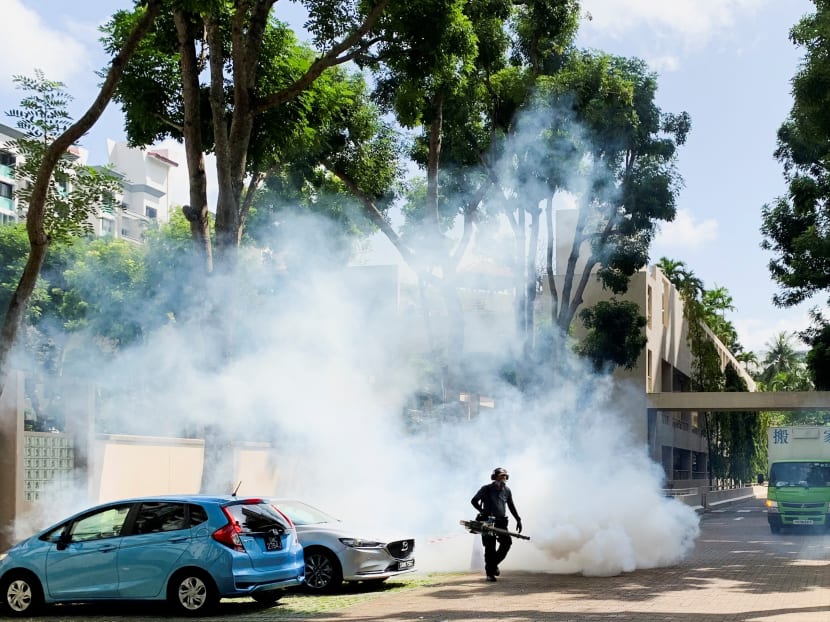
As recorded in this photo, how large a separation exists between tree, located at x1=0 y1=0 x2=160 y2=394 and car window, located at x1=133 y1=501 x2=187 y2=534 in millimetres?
3225

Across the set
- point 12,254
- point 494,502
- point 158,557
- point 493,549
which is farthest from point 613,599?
point 12,254

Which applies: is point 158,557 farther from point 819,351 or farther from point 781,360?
point 781,360

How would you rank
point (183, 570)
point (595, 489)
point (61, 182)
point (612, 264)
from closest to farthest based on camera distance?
1. point (183, 570)
2. point (61, 182)
3. point (595, 489)
4. point (612, 264)

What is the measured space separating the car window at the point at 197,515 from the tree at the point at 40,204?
371cm

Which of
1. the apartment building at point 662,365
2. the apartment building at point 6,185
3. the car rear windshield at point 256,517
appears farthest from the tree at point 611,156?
the apartment building at point 6,185

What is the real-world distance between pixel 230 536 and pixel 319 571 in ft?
8.48

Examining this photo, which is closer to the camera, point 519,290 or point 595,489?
point 595,489

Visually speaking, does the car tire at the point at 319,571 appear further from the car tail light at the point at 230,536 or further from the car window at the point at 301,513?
the car tail light at the point at 230,536

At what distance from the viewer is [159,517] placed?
37.3 ft

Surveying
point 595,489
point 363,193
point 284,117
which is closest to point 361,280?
point 363,193

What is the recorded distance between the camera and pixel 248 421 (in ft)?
69.3

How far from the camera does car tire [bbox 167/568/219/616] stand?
10969 mm

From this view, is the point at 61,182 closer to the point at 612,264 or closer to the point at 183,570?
the point at 183,570

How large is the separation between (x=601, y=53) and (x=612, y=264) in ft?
21.7
